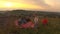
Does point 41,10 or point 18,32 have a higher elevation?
point 41,10

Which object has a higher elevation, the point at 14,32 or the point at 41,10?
the point at 41,10

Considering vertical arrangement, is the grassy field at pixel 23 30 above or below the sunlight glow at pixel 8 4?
below

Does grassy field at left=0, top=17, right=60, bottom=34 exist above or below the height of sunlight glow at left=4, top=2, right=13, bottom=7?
below

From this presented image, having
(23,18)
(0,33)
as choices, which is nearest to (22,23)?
(23,18)

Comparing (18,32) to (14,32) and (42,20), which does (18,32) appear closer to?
(14,32)

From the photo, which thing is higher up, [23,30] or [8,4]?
[8,4]

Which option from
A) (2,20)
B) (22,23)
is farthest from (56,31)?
(2,20)

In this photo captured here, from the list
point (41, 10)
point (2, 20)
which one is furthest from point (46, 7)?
point (2, 20)

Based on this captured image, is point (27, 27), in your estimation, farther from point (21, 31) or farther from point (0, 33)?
point (0, 33)
